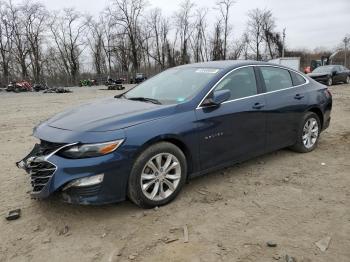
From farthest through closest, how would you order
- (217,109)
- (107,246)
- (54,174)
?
(217,109) < (54,174) < (107,246)

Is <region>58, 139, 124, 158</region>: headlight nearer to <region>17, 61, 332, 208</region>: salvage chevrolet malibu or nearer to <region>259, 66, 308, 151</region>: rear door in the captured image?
<region>17, 61, 332, 208</region>: salvage chevrolet malibu

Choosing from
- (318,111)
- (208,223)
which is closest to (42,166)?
(208,223)

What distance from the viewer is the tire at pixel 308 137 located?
20.5 feet

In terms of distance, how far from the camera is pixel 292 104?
19.6 ft

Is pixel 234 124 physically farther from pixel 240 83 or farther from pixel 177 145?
pixel 177 145

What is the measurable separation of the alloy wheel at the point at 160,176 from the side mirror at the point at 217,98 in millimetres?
820

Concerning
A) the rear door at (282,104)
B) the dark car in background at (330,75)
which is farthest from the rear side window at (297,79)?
the dark car in background at (330,75)

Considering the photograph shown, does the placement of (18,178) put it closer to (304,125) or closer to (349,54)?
(304,125)

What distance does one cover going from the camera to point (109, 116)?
430cm

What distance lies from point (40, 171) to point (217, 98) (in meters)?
2.13

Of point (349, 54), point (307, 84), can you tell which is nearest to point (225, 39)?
point (349, 54)

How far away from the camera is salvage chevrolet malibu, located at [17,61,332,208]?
153 inches

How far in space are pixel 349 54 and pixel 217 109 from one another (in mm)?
79315

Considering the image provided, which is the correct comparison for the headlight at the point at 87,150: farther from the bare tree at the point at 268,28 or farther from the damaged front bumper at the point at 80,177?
the bare tree at the point at 268,28
